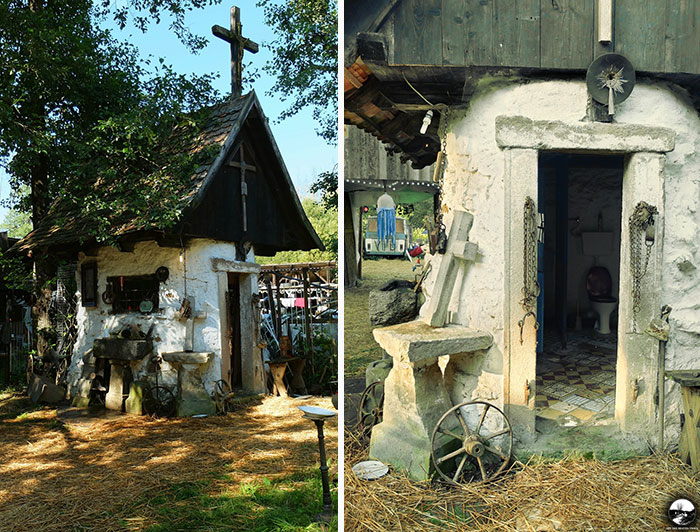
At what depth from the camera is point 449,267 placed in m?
1.72

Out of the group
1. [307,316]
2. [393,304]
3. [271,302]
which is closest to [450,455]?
[393,304]

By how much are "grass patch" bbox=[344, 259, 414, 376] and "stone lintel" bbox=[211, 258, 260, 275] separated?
2760mm

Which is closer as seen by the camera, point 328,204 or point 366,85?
point 366,85

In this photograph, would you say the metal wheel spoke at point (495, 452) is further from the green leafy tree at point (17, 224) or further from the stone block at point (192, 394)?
the green leafy tree at point (17, 224)

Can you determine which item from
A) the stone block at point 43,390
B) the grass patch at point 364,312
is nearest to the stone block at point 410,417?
the grass patch at point 364,312

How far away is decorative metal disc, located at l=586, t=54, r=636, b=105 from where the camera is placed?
1578mm

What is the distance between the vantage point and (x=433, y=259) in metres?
1.75

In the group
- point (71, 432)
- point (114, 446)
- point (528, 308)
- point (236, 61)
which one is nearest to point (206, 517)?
point (114, 446)

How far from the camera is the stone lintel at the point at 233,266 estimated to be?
4293mm

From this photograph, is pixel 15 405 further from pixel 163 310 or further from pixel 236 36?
pixel 236 36

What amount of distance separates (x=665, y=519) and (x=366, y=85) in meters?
1.66

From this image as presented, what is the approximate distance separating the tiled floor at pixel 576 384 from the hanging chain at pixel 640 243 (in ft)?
1.29

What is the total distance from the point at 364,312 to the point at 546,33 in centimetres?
107

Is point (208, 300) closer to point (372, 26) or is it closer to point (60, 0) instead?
point (60, 0)
